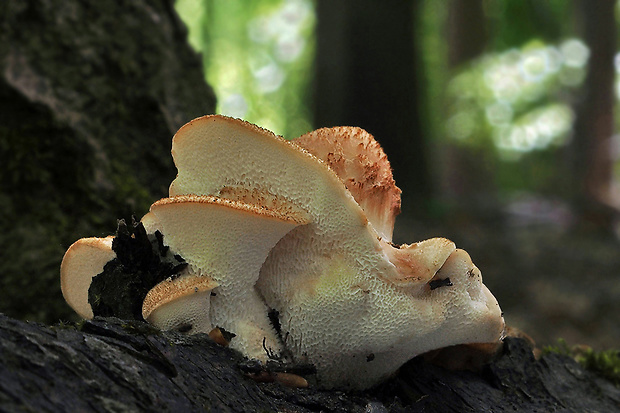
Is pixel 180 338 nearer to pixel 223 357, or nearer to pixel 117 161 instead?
pixel 223 357

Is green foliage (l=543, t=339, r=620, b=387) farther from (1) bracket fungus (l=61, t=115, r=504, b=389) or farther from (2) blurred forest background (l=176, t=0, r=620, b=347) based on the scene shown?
(2) blurred forest background (l=176, t=0, r=620, b=347)

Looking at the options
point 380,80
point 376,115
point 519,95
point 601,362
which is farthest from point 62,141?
point 519,95

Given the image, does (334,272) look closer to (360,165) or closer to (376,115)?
(360,165)

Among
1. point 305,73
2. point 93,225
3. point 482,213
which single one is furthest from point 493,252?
point 305,73

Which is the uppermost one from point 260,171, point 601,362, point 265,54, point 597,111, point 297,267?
point 265,54

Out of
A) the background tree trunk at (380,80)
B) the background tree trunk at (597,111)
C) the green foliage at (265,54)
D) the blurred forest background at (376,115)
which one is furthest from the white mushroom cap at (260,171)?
the green foliage at (265,54)

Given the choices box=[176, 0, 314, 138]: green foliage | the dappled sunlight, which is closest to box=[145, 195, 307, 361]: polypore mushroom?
the dappled sunlight

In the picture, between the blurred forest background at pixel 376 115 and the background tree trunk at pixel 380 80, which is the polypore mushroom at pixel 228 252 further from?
the background tree trunk at pixel 380 80
